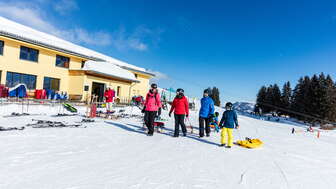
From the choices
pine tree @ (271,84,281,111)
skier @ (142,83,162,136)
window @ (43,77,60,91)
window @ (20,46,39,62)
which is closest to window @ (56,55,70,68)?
window @ (43,77,60,91)

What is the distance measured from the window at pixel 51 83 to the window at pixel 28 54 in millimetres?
2139

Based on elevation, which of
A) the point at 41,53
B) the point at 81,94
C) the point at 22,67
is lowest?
the point at 81,94

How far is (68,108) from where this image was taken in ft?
43.5

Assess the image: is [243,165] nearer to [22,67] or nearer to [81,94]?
[81,94]

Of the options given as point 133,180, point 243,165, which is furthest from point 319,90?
point 133,180

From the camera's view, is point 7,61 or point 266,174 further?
point 7,61

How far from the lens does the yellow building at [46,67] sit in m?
15.0

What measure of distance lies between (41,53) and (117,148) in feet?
57.7

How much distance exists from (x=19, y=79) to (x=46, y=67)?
8.41 feet

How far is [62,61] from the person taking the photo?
19.0 metres

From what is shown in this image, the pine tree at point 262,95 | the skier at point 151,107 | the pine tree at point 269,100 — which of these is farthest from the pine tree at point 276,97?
the skier at point 151,107

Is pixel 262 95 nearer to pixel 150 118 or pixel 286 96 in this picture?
pixel 286 96

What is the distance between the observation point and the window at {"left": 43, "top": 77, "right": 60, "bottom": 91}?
17.7 m

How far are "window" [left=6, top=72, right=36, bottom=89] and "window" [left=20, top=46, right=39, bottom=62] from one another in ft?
5.26
